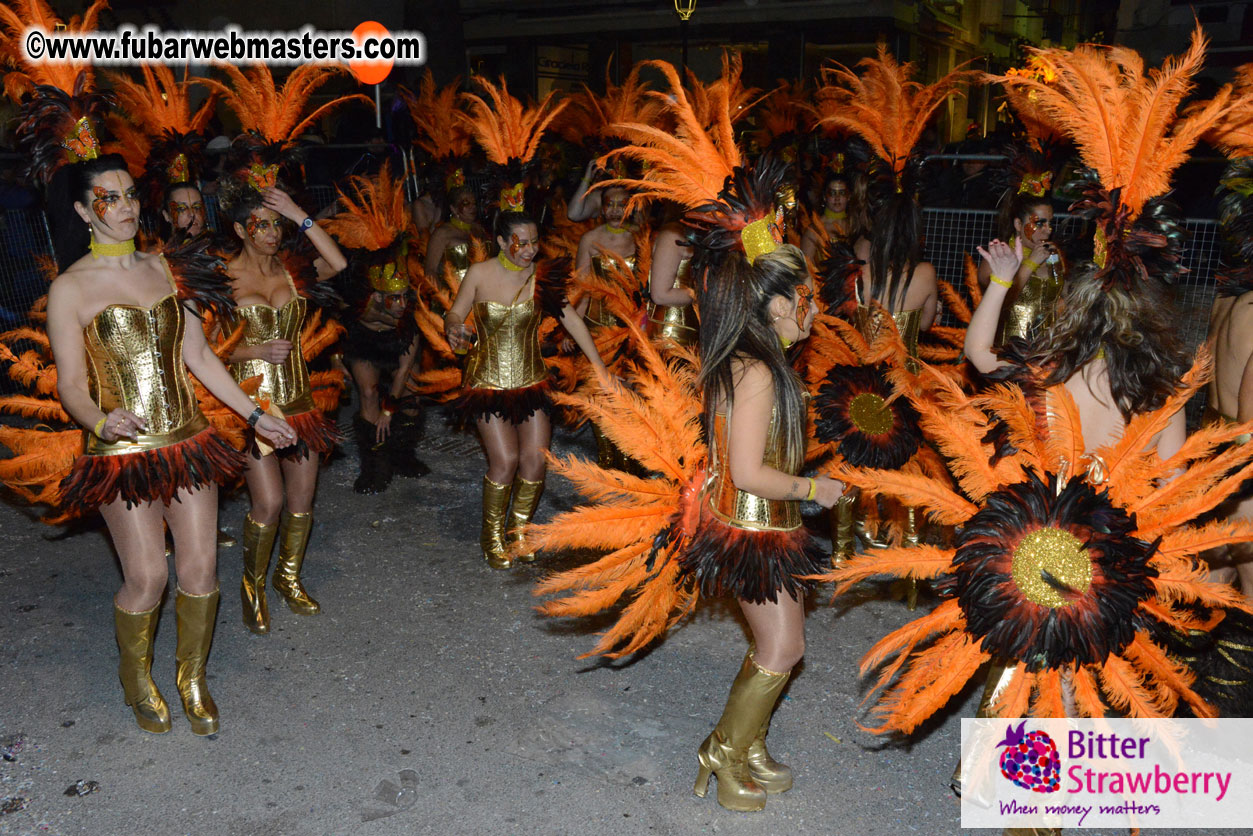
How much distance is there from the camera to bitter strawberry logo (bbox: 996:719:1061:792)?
8.84ft

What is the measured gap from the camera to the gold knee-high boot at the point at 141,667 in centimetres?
359

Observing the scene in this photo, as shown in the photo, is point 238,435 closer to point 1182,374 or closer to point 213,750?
point 213,750

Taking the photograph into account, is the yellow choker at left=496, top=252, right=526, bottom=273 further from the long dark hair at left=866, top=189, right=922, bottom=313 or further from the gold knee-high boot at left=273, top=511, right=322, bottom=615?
the long dark hair at left=866, top=189, right=922, bottom=313

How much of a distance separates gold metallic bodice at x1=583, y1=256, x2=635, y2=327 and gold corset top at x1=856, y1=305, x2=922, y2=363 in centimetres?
201

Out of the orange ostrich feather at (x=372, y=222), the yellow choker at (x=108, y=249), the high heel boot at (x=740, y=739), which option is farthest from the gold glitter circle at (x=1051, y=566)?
the orange ostrich feather at (x=372, y=222)

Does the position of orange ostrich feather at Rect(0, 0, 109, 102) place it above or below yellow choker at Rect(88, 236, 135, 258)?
above

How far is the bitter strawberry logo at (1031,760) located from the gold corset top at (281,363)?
130 inches

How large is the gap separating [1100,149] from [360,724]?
3.26 meters

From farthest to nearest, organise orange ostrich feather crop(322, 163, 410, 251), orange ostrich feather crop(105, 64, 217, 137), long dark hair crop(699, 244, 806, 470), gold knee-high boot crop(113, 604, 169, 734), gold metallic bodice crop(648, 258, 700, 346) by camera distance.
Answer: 1. orange ostrich feather crop(322, 163, 410, 251)
2. gold metallic bodice crop(648, 258, 700, 346)
3. orange ostrich feather crop(105, 64, 217, 137)
4. gold knee-high boot crop(113, 604, 169, 734)
5. long dark hair crop(699, 244, 806, 470)

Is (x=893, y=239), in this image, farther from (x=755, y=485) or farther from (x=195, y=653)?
(x=195, y=653)

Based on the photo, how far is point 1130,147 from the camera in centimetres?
276

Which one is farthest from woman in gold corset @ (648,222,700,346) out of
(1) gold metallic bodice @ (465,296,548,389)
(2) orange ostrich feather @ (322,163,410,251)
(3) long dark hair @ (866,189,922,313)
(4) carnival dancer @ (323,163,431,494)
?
(2) orange ostrich feather @ (322,163,410,251)

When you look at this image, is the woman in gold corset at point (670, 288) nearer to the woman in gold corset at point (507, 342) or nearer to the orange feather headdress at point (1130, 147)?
the woman in gold corset at point (507, 342)

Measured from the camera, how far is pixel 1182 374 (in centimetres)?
278
